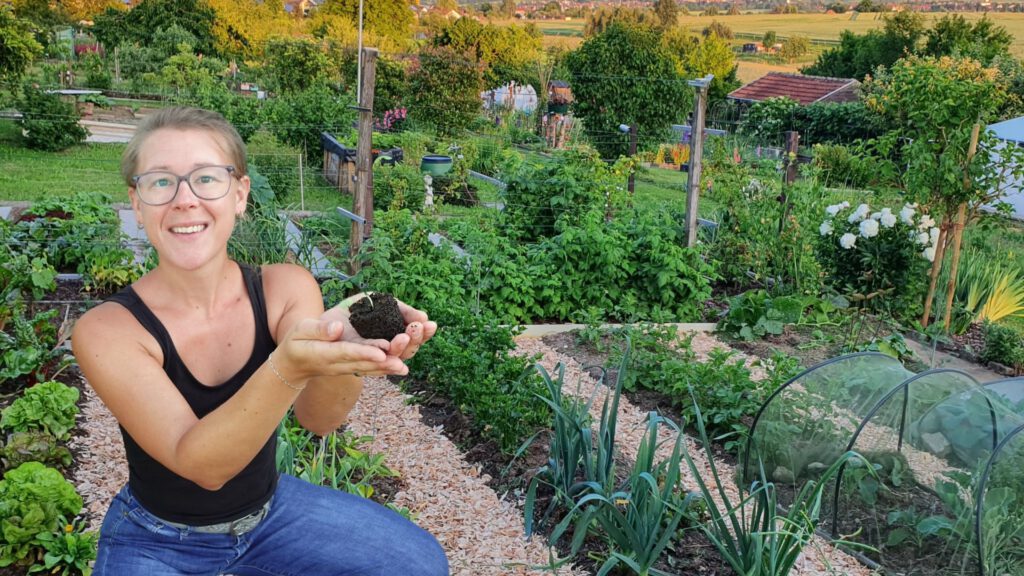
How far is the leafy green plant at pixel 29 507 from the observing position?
2.72m

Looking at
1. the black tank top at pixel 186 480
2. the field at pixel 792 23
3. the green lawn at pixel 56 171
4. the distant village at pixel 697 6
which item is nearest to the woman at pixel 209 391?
the black tank top at pixel 186 480

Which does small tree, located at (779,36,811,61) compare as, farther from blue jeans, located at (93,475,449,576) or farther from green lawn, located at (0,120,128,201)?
blue jeans, located at (93,475,449,576)

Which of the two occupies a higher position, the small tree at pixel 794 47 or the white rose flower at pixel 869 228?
the small tree at pixel 794 47

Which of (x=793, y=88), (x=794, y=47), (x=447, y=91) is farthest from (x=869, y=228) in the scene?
(x=794, y=47)

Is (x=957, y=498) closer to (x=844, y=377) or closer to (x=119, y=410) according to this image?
(x=844, y=377)

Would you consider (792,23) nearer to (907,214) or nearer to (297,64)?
(297,64)

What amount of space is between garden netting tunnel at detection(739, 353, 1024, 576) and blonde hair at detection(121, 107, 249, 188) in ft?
6.50

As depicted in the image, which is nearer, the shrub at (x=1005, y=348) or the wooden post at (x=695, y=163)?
the shrub at (x=1005, y=348)

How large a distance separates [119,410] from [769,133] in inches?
716

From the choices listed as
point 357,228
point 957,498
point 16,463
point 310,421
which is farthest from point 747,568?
point 357,228

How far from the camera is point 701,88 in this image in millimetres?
6660

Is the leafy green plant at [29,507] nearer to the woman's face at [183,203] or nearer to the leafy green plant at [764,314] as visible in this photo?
the woman's face at [183,203]

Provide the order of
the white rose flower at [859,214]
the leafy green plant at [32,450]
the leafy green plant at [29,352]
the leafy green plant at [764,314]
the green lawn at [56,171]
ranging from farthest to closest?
the green lawn at [56,171]
the white rose flower at [859,214]
the leafy green plant at [764,314]
the leafy green plant at [29,352]
the leafy green plant at [32,450]

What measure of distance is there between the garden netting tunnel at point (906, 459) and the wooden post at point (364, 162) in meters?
3.25
